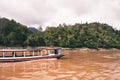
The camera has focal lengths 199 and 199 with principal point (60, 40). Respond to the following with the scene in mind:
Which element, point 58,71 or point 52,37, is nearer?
point 58,71

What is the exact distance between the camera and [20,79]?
22.1 m

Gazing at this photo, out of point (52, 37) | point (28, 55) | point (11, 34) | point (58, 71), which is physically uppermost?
point (11, 34)

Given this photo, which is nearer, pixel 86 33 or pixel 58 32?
pixel 58 32

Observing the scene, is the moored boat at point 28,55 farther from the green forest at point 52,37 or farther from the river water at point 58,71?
the green forest at point 52,37

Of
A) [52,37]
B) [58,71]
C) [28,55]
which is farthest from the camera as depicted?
[52,37]

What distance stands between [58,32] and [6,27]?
25.9 meters

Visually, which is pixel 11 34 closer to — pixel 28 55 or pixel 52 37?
pixel 52 37

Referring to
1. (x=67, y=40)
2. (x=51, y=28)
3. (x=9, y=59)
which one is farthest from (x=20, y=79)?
(x=51, y=28)

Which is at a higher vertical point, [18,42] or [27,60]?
[18,42]

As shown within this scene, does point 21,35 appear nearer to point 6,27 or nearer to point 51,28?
point 6,27

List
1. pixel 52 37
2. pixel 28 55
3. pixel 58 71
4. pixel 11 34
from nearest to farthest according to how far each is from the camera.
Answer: pixel 58 71, pixel 28 55, pixel 11 34, pixel 52 37

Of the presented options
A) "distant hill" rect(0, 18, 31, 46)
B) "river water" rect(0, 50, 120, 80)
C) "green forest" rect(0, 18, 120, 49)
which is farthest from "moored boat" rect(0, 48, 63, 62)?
"distant hill" rect(0, 18, 31, 46)

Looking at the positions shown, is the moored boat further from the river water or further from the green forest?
the green forest

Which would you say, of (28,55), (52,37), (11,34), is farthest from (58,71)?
(52,37)
